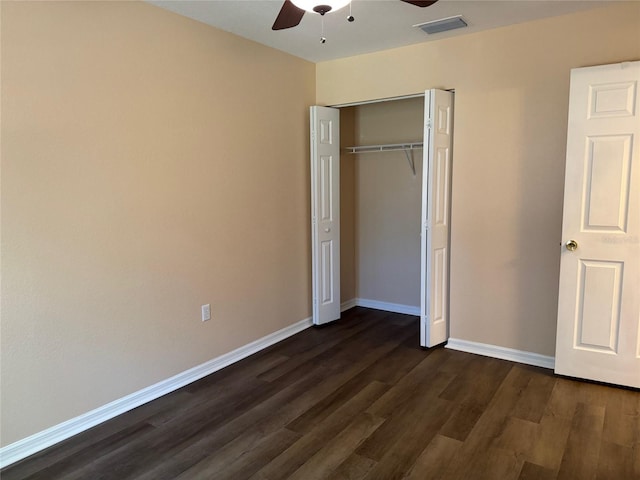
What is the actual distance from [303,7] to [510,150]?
7.05ft

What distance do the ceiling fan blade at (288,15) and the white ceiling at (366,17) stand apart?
0.58 meters

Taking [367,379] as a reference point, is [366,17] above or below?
above

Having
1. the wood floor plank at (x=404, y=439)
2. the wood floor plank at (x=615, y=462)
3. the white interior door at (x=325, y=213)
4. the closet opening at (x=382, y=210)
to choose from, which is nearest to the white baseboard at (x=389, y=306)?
the closet opening at (x=382, y=210)

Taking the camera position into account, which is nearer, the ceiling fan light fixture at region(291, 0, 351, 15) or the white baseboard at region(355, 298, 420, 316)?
the ceiling fan light fixture at region(291, 0, 351, 15)

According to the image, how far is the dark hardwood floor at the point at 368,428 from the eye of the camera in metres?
2.22

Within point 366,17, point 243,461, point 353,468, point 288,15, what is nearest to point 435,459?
point 353,468

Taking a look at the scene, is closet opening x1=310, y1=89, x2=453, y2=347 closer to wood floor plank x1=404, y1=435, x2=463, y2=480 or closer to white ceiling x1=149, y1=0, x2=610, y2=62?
white ceiling x1=149, y1=0, x2=610, y2=62

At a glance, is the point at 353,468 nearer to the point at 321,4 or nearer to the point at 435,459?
the point at 435,459

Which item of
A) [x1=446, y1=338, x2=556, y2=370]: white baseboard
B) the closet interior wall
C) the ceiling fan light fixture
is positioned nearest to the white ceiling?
the ceiling fan light fixture

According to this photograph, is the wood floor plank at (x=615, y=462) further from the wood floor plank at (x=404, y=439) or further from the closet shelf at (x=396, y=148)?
the closet shelf at (x=396, y=148)

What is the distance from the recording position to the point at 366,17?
306 cm

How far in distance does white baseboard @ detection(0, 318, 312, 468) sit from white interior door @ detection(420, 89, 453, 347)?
144cm

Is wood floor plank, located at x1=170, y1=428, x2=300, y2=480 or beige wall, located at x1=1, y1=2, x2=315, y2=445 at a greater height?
beige wall, located at x1=1, y1=2, x2=315, y2=445

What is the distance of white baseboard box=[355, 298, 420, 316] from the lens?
4789 millimetres
